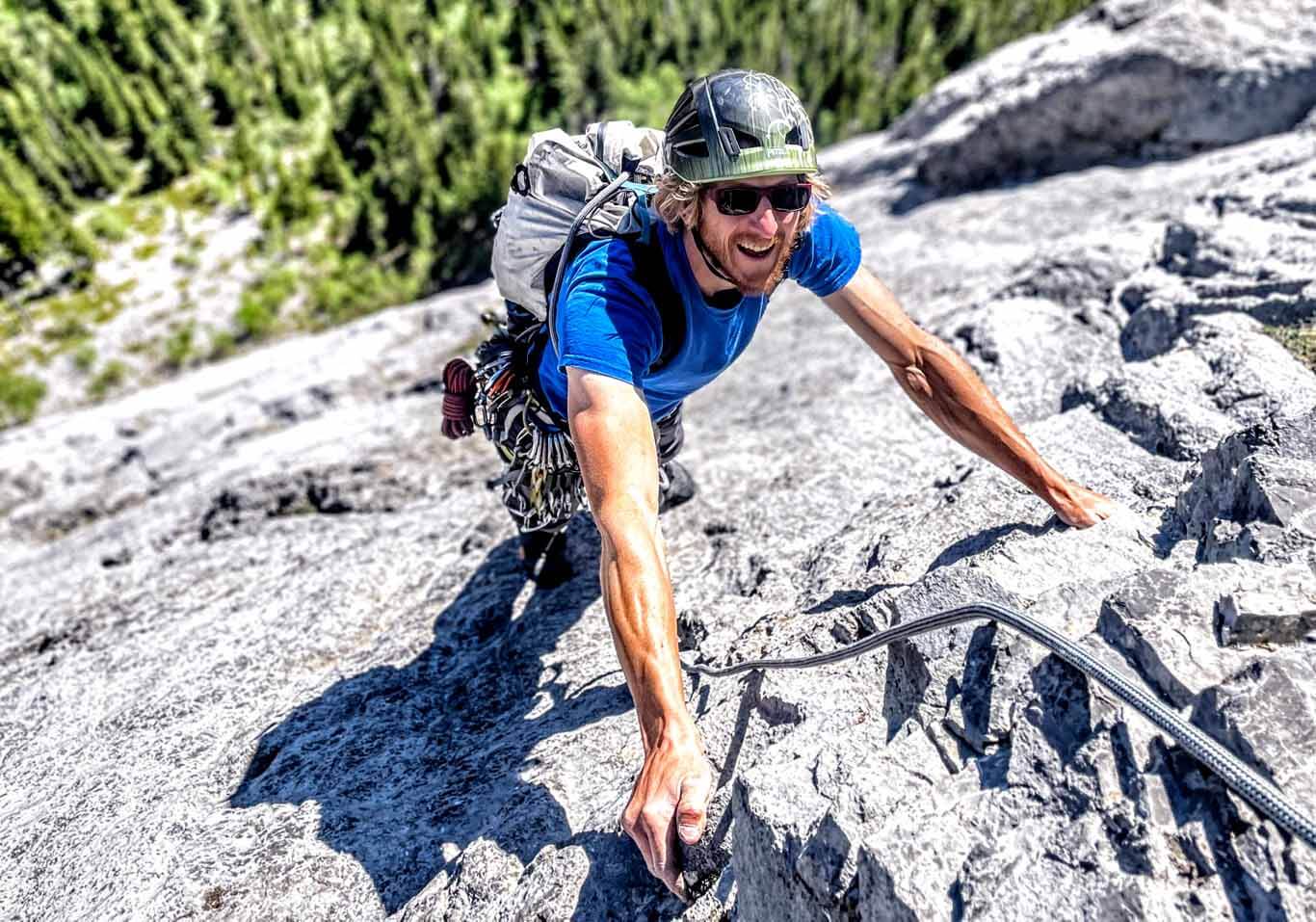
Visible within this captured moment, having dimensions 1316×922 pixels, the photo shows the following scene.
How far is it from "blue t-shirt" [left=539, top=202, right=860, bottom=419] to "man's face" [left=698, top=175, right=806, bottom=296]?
18 centimetres

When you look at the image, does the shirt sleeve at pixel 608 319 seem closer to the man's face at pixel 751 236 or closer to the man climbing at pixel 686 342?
the man climbing at pixel 686 342

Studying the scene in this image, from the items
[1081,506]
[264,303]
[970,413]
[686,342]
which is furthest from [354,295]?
[1081,506]

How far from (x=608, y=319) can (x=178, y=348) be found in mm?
40854

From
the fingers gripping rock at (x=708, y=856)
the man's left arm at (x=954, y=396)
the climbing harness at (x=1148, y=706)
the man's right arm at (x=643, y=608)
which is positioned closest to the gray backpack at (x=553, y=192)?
the man's right arm at (x=643, y=608)

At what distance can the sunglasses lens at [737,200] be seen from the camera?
126 inches

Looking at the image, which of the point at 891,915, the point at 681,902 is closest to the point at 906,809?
the point at 891,915

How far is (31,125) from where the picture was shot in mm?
52250

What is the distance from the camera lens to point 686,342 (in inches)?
139

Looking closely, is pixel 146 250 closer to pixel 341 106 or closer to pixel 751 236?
pixel 341 106

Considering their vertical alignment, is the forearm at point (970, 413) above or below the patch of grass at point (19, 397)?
above

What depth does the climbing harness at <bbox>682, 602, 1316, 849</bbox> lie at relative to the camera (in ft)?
6.21

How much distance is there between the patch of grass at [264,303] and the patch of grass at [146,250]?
8.58 m

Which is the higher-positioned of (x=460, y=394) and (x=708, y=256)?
(x=708, y=256)

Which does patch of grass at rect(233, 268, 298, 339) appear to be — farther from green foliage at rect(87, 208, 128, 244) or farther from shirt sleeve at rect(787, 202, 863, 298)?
shirt sleeve at rect(787, 202, 863, 298)
